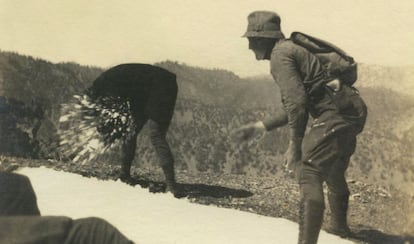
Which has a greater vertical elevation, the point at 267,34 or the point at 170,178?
the point at 267,34

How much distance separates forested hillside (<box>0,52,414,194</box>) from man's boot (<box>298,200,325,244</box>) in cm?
44

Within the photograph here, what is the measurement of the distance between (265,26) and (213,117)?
2.60ft

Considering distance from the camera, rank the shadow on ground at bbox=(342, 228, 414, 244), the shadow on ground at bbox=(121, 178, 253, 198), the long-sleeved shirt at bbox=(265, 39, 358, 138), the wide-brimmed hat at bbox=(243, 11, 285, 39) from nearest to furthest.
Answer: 1. the long-sleeved shirt at bbox=(265, 39, 358, 138)
2. the wide-brimmed hat at bbox=(243, 11, 285, 39)
3. the shadow on ground at bbox=(342, 228, 414, 244)
4. the shadow on ground at bbox=(121, 178, 253, 198)

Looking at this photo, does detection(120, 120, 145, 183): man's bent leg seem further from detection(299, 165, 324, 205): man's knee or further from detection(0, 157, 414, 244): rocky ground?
detection(299, 165, 324, 205): man's knee

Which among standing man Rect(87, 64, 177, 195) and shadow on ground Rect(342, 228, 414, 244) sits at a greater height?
standing man Rect(87, 64, 177, 195)

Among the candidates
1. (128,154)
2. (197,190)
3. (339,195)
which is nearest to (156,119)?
(128,154)

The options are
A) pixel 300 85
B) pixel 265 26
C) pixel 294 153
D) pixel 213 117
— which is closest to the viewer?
pixel 300 85

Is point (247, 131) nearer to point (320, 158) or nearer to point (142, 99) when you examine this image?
point (320, 158)

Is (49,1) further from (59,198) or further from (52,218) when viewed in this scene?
(52,218)

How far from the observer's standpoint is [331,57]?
17.1 feet

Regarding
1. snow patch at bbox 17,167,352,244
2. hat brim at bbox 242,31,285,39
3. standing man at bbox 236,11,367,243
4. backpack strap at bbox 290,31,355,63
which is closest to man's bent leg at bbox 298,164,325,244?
standing man at bbox 236,11,367,243

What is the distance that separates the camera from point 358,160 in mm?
5340

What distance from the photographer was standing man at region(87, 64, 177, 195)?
564 cm

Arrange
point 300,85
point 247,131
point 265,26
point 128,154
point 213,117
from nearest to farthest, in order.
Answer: point 300,85 < point 265,26 < point 247,131 < point 213,117 < point 128,154
